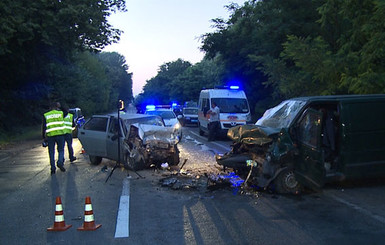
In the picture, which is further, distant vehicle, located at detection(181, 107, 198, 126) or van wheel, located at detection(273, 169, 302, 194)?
distant vehicle, located at detection(181, 107, 198, 126)

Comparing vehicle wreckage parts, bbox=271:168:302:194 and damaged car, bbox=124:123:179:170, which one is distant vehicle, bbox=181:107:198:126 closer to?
damaged car, bbox=124:123:179:170

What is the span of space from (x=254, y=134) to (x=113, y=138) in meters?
4.15

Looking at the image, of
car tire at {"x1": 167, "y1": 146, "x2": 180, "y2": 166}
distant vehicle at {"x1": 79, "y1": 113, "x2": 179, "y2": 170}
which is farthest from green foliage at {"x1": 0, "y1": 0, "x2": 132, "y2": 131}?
car tire at {"x1": 167, "y1": 146, "x2": 180, "y2": 166}

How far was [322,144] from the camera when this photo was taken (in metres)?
7.12

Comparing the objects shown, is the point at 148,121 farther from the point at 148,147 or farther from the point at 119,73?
the point at 119,73

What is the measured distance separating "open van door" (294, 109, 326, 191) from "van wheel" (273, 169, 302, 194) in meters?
0.16

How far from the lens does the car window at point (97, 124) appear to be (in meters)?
11.0

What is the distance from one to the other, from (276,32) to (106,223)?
18.0 metres

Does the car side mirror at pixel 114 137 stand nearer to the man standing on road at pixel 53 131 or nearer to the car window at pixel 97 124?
the car window at pixel 97 124

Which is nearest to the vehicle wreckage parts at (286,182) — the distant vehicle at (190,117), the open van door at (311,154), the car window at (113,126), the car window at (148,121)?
the open van door at (311,154)

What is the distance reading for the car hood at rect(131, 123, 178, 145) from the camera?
982cm

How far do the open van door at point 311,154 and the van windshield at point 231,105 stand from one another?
11794mm

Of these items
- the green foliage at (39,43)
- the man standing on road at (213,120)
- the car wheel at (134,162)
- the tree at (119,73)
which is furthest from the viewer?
the tree at (119,73)

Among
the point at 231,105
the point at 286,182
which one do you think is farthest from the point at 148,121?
the point at 231,105
